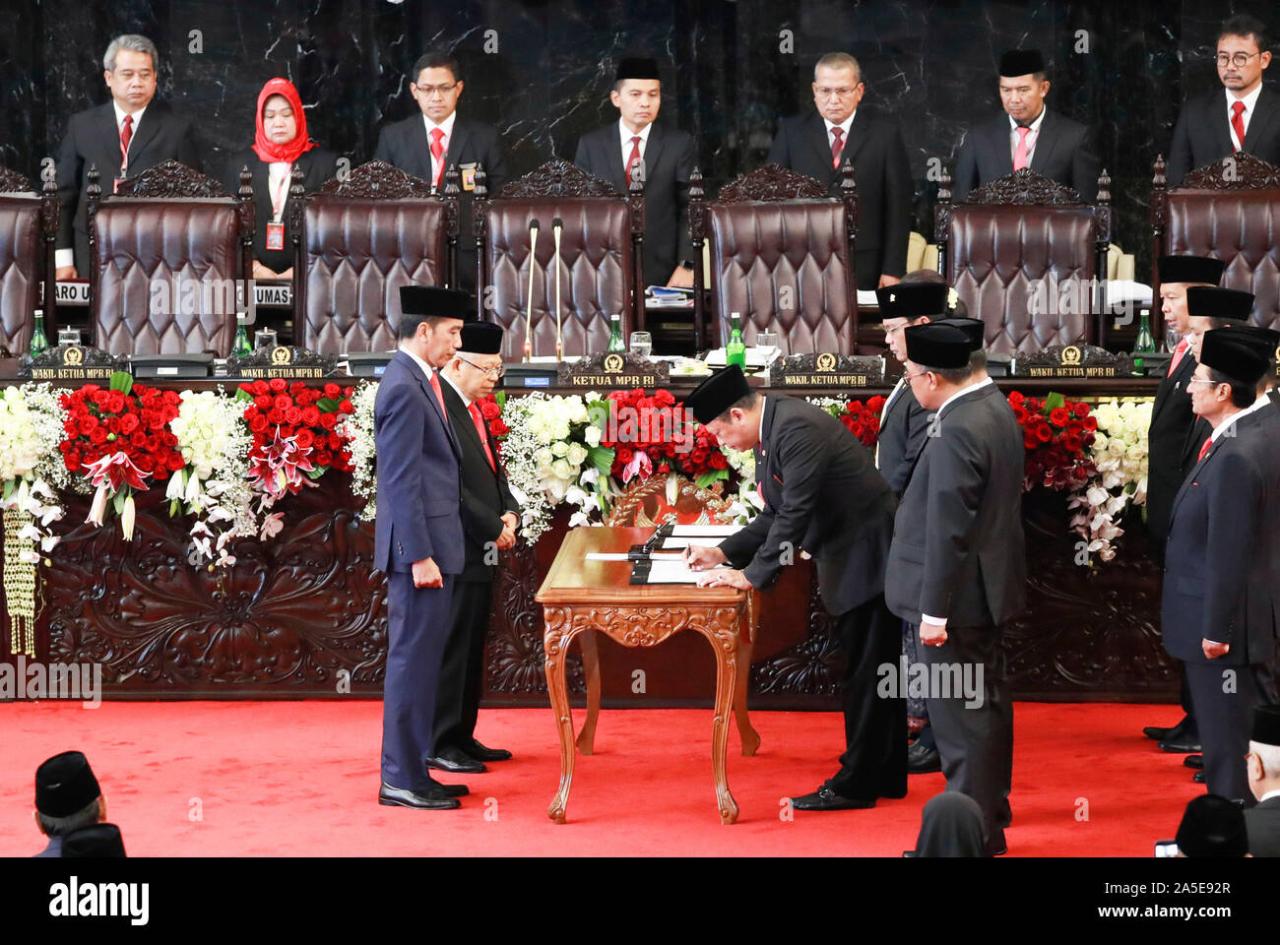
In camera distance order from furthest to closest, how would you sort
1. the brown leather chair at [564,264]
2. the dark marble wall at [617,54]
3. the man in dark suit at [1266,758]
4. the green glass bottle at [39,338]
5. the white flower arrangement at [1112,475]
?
the dark marble wall at [617,54] < the brown leather chair at [564,264] < the green glass bottle at [39,338] < the white flower arrangement at [1112,475] < the man in dark suit at [1266,758]

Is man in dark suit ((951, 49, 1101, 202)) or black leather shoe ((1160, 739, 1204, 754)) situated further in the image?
man in dark suit ((951, 49, 1101, 202))

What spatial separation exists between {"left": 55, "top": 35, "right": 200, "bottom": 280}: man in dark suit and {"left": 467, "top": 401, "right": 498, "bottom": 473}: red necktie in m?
3.44

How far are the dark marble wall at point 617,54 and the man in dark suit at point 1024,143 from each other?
1.67m

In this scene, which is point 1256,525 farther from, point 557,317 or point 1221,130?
point 1221,130

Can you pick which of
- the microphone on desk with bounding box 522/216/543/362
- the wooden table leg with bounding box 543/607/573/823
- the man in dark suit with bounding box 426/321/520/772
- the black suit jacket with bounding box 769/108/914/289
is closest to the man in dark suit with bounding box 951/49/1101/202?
the black suit jacket with bounding box 769/108/914/289

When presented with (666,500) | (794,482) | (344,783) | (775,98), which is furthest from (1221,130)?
(344,783)

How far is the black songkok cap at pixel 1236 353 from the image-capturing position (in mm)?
4555

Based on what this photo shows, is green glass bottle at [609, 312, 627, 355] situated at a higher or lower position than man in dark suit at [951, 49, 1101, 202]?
lower

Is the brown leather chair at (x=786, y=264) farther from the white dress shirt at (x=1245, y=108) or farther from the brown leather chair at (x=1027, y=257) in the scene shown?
the white dress shirt at (x=1245, y=108)

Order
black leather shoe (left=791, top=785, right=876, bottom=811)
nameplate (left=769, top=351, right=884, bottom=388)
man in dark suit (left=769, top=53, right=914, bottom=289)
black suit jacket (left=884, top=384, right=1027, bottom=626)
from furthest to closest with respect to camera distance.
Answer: man in dark suit (left=769, top=53, right=914, bottom=289) → nameplate (left=769, top=351, right=884, bottom=388) → black leather shoe (left=791, top=785, right=876, bottom=811) → black suit jacket (left=884, top=384, right=1027, bottom=626)

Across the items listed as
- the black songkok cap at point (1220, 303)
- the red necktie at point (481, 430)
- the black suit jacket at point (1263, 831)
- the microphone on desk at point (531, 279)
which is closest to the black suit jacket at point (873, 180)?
the microphone on desk at point (531, 279)

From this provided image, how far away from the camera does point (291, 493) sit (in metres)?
6.20

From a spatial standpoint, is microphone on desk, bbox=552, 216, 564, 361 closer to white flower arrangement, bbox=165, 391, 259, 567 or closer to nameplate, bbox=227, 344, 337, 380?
nameplate, bbox=227, 344, 337, 380

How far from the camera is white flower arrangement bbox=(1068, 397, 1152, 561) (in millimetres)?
5988
